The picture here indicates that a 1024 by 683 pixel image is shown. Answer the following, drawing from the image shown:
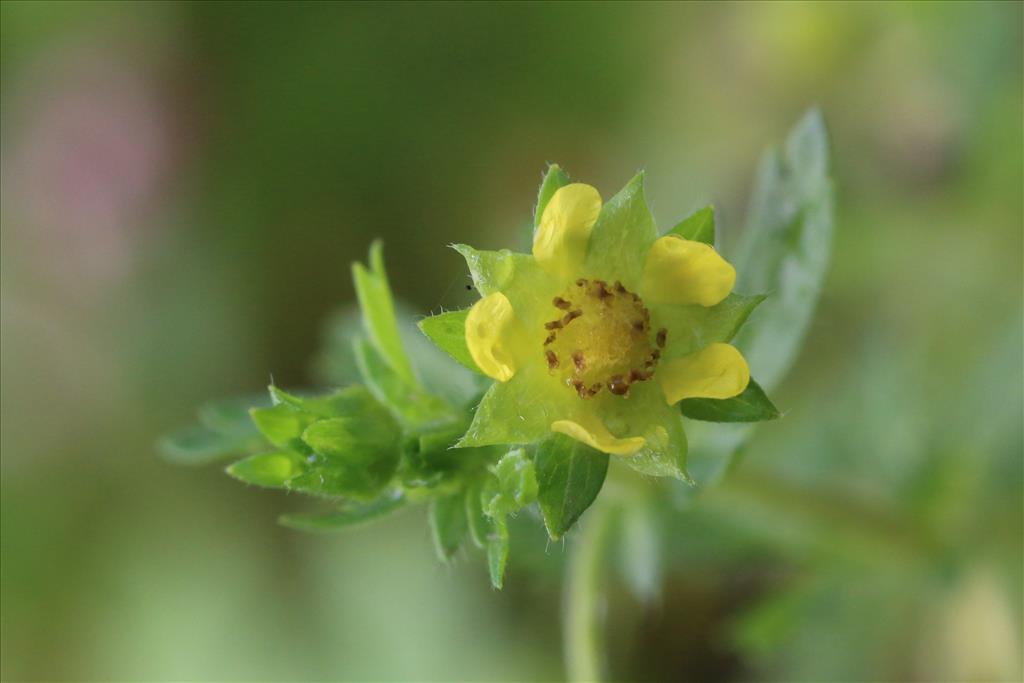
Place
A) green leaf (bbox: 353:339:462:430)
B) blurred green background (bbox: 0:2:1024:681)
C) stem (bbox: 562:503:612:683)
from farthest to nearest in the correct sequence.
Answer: blurred green background (bbox: 0:2:1024:681) < stem (bbox: 562:503:612:683) < green leaf (bbox: 353:339:462:430)

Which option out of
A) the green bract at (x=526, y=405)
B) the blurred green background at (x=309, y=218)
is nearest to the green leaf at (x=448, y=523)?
the green bract at (x=526, y=405)

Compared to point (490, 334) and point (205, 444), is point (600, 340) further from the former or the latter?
point (205, 444)

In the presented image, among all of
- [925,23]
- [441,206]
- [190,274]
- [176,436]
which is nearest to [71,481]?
[190,274]

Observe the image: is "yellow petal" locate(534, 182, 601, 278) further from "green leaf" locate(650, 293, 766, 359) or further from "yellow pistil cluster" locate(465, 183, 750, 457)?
"green leaf" locate(650, 293, 766, 359)

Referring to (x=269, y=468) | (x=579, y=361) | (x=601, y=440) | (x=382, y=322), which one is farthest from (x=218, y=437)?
(x=601, y=440)

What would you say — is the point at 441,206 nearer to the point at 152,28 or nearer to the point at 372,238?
the point at 372,238

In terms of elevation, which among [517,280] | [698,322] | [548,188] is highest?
[548,188]

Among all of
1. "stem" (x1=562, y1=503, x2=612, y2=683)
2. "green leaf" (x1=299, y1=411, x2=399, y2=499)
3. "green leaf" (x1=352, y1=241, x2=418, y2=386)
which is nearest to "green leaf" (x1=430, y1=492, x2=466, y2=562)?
"green leaf" (x1=299, y1=411, x2=399, y2=499)

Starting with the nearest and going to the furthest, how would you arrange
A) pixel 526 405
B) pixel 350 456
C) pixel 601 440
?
pixel 601 440, pixel 526 405, pixel 350 456

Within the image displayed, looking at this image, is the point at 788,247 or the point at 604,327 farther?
the point at 788,247
